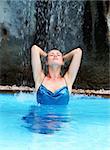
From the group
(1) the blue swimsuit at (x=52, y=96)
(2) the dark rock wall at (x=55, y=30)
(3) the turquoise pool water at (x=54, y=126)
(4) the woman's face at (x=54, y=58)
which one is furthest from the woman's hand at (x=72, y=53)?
(2) the dark rock wall at (x=55, y=30)

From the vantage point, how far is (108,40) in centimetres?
1104

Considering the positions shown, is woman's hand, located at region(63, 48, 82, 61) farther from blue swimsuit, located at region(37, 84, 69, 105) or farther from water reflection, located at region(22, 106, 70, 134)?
water reflection, located at region(22, 106, 70, 134)

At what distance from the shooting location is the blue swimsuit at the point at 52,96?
21.5ft

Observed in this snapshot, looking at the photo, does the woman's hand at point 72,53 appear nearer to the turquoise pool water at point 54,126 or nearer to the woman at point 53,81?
the woman at point 53,81

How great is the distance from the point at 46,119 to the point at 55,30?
18.3 feet

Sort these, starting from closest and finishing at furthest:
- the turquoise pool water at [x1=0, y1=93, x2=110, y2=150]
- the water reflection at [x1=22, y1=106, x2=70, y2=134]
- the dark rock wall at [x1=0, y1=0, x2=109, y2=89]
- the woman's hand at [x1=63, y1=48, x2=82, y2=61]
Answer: the turquoise pool water at [x1=0, y1=93, x2=110, y2=150]
the water reflection at [x1=22, y1=106, x2=70, y2=134]
the woman's hand at [x1=63, y1=48, x2=82, y2=61]
the dark rock wall at [x1=0, y1=0, x2=109, y2=89]

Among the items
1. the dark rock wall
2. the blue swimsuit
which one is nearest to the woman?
the blue swimsuit

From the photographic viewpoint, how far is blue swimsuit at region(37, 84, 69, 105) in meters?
6.55

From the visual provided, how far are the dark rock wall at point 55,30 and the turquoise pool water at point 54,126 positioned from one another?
11.1 ft

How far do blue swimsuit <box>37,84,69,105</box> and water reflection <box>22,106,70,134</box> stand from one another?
0.32 ft

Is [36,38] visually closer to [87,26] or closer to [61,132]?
[87,26]

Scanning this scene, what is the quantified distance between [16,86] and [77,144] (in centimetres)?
584

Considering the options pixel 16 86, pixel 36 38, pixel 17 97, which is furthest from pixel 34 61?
pixel 36 38

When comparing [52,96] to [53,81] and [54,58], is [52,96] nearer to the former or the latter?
[53,81]
